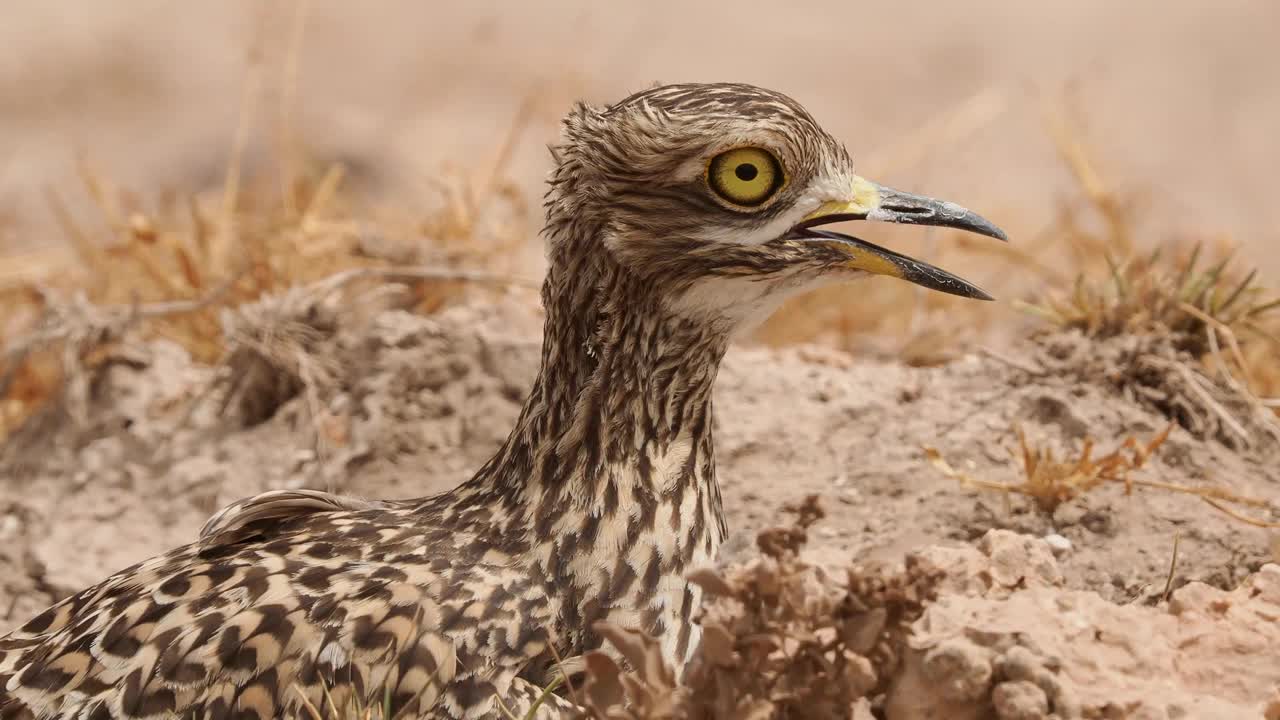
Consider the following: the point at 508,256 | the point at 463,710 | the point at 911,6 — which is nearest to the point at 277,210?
the point at 508,256

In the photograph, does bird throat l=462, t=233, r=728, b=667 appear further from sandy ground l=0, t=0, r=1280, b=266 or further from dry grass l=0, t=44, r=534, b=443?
sandy ground l=0, t=0, r=1280, b=266

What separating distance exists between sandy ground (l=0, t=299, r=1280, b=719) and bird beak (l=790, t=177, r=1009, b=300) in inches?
22.0

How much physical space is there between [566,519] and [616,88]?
752 centimetres

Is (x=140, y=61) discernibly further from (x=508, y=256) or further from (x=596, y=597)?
(x=596, y=597)

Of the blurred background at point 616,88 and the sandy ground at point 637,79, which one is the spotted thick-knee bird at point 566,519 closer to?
the blurred background at point 616,88

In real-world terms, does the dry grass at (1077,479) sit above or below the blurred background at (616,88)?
below

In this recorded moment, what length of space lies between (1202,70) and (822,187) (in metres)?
8.73

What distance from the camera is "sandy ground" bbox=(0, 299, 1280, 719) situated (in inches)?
138

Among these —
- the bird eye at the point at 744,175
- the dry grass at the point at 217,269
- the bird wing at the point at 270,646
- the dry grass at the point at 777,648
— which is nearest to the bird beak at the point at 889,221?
the bird eye at the point at 744,175

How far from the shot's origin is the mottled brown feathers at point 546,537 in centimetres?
284

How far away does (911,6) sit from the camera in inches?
474

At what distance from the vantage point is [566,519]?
311 centimetres

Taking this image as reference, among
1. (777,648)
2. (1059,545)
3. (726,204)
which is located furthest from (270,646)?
(1059,545)

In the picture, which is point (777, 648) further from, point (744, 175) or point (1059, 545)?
point (1059, 545)
